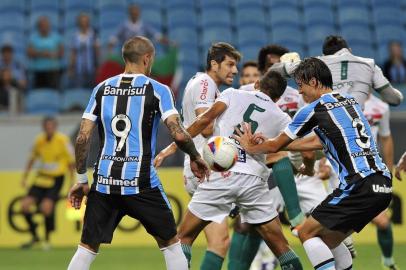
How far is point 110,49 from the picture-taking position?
1664cm

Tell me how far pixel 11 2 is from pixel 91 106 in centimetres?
1225

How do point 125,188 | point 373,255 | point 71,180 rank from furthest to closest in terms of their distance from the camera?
point 71,180, point 373,255, point 125,188

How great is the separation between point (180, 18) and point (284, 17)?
6.37 ft

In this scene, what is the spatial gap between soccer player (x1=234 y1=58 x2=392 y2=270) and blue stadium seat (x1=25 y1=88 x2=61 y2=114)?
31.7 feet

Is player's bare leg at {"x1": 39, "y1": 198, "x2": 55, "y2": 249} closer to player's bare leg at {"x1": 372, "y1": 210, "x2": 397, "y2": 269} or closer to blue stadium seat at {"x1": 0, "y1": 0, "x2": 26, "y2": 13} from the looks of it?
blue stadium seat at {"x1": 0, "y1": 0, "x2": 26, "y2": 13}

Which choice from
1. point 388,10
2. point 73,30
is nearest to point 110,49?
point 73,30

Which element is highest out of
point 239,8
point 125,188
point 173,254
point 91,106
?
point 239,8

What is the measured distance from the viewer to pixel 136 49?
746 cm

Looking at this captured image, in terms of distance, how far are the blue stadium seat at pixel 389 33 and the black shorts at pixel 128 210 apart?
12019mm

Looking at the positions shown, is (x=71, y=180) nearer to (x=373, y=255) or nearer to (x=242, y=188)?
(x=373, y=255)

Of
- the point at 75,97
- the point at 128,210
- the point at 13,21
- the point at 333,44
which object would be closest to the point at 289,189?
the point at 333,44

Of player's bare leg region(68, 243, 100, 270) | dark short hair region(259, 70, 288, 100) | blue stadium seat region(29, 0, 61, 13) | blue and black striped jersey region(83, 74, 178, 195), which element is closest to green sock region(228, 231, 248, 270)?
dark short hair region(259, 70, 288, 100)

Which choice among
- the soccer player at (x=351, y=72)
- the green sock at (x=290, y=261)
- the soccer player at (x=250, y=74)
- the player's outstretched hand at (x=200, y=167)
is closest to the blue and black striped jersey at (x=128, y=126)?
the player's outstretched hand at (x=200, y=167)

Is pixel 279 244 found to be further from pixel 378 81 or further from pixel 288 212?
pixel 378 81
